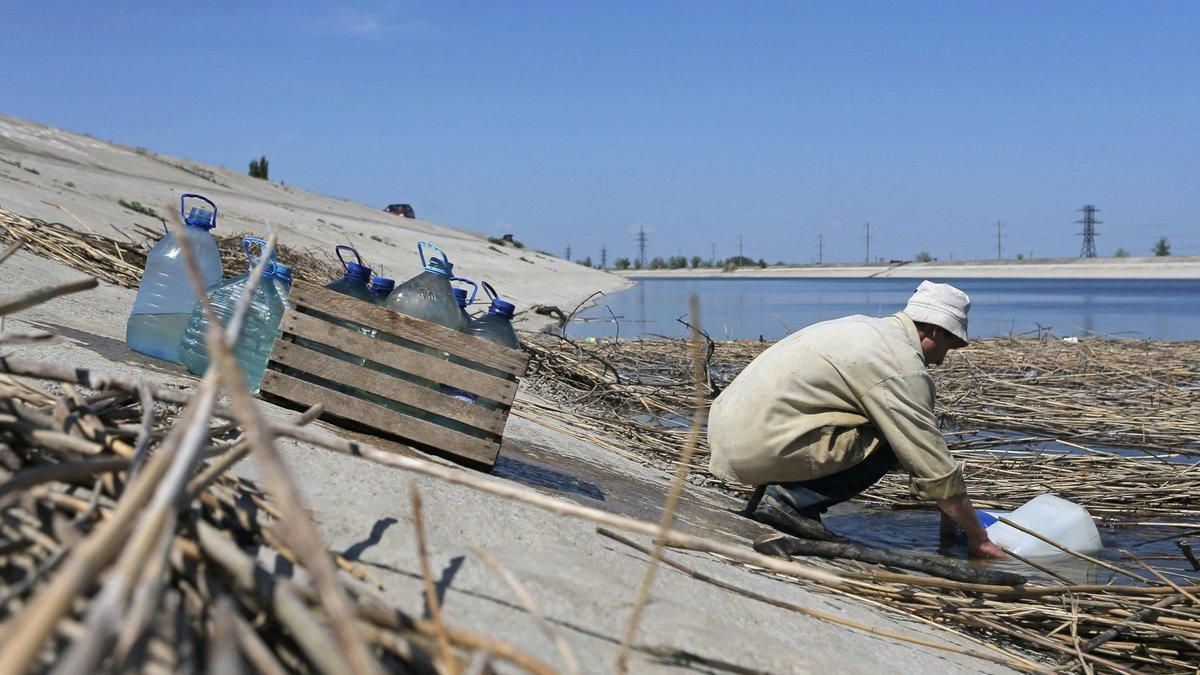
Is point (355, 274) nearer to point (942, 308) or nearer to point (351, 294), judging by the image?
point (351, 294)

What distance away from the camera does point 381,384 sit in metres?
4.13

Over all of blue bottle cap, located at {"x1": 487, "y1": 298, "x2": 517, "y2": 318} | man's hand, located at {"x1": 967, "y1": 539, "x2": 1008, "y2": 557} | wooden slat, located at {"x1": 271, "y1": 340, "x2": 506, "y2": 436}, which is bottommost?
man's hand, located at {"x1": 967, "y1": 539, "x2": 1008, "y2": 557}

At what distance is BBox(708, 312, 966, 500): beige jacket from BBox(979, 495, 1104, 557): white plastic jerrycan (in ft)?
2.61

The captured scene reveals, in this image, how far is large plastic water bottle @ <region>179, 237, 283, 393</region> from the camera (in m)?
4.57

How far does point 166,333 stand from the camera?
4.87 m

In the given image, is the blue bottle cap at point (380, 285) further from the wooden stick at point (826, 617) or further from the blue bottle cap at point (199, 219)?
the wooden stick at point (826, 617)

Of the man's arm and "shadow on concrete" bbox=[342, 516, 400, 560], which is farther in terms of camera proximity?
the man's arm

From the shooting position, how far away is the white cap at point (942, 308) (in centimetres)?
479

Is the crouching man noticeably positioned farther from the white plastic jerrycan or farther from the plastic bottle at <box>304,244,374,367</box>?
the plastic bottle at <box>304,244,374,367</box>

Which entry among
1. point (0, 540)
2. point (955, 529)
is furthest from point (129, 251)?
point (0, 540)

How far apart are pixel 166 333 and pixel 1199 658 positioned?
4.37m

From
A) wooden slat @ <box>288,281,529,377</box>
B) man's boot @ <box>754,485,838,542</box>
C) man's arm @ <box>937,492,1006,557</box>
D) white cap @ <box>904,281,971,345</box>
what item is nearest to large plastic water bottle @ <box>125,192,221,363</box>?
wooden slat @ <box>288,281,529,377</box>

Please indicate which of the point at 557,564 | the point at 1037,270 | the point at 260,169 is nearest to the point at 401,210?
the point at 260,169

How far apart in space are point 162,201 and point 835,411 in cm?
1970
